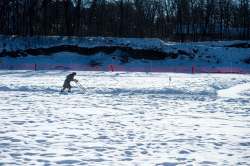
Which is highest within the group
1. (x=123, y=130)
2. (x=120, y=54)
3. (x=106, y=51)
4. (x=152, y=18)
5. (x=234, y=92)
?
(x=152, y=18)

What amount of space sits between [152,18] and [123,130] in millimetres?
88597

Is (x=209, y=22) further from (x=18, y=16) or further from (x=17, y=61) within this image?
(x=17, y=61)

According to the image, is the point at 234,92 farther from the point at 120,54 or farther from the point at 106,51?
the point at 106,51

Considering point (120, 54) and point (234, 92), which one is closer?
point (234, 92)

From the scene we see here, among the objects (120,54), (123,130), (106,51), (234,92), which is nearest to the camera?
(123,130)

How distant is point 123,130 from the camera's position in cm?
1323

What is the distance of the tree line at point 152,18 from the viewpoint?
8361cm

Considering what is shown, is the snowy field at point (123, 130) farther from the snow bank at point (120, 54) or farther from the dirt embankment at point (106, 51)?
the dirt embankment at point (106, 51)

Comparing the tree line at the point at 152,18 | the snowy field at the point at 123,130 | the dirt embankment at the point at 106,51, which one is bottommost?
the snowy field at the point at 123,130

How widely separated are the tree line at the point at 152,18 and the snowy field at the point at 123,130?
60.9 metres

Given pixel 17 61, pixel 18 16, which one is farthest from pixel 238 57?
pixel 18 16

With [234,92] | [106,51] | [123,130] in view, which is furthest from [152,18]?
[123,130]

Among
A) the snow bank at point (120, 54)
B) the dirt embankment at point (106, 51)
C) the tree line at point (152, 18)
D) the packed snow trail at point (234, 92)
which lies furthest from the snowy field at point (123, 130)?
the tree line at point (152, 18)

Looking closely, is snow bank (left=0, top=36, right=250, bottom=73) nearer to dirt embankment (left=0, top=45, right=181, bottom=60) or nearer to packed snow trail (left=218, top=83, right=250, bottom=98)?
dirt embankment (left=0, top=45, right=181, bottom=60)
